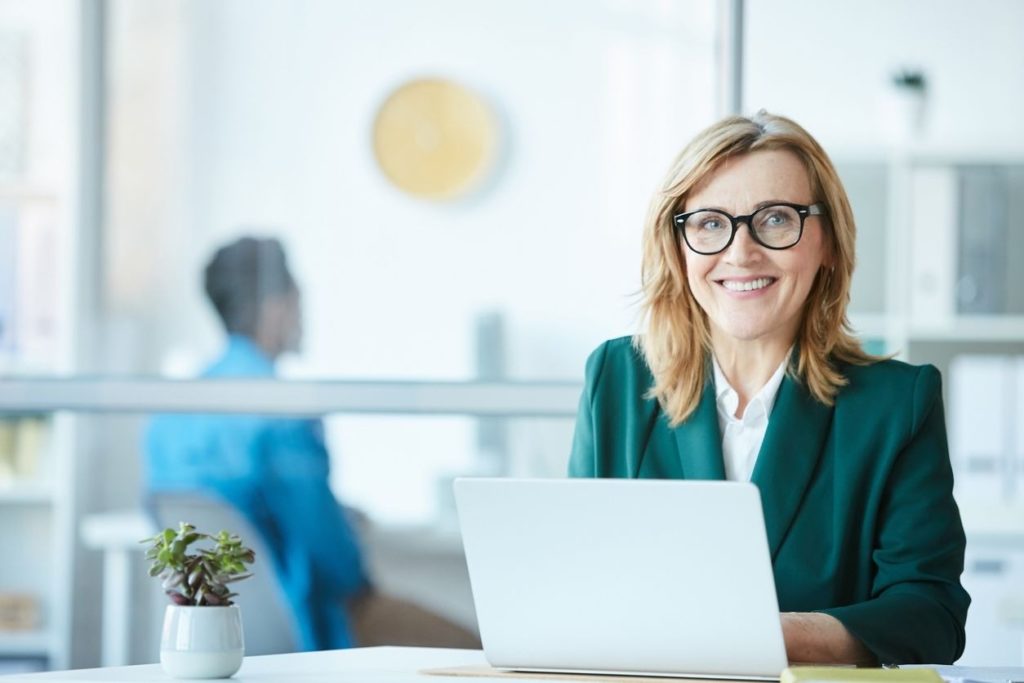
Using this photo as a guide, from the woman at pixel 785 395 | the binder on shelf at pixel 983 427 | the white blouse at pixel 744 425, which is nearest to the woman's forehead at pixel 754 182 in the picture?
the woman at pixel 785 395

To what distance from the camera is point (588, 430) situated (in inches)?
77.8

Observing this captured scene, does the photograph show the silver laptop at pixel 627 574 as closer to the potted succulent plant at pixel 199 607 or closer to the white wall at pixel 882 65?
the potted succulent plant at pixel 199 607

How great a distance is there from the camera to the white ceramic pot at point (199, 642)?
151 centimetres

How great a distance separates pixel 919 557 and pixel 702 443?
0.31m

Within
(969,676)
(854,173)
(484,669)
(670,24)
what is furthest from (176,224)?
(969,676)

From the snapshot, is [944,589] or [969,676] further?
[944,589]

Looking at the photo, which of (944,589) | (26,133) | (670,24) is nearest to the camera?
(944,589)

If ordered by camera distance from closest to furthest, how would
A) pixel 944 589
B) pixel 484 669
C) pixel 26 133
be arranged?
1. pixel 484 669
2. pixel 944 589
3. pixel 26 133

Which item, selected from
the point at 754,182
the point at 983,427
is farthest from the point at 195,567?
the point at 983,427

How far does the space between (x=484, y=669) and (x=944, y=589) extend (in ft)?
1.95

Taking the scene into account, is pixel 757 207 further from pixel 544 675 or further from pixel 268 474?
pixel 268 474

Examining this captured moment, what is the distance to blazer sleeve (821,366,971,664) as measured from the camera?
164 cm

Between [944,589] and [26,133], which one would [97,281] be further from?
[944,589]

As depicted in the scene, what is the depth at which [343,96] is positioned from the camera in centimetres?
352
